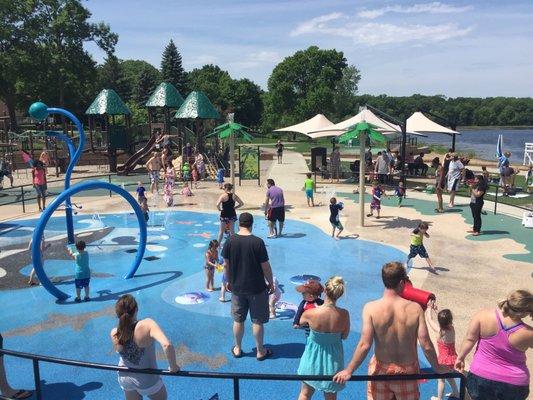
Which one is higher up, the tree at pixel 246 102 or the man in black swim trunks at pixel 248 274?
the tree at pixel 246 102

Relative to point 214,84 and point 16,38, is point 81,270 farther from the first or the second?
point 214,84

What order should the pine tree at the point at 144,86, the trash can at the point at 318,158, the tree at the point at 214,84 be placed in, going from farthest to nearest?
the tree at the point at 214,84 → the pine tree at the point at 144,86 → the trash can at the point at 318,158

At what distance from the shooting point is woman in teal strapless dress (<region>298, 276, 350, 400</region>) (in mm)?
4812

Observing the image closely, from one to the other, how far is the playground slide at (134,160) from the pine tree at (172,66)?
3915cm

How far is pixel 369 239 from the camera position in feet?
45.0

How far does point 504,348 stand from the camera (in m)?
4.18

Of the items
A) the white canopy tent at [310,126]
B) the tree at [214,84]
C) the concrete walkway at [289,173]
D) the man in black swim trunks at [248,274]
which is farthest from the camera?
the tree at [214,84]

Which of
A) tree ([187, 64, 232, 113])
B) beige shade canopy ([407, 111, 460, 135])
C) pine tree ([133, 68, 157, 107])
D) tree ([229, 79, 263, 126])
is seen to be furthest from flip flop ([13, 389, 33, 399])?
tree ([229, 79, 263, 126])

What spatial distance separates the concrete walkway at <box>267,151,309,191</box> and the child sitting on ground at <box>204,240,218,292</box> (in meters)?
13.8

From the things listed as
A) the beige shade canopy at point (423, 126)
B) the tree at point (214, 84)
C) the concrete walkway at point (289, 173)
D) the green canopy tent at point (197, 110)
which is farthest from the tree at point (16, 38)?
the tree at point (214, 84)

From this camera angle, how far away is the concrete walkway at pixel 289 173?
24.5 meters

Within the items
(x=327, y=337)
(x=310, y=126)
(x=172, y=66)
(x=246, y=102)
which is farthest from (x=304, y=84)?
(x=327, y=337)

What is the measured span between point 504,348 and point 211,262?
239 inches

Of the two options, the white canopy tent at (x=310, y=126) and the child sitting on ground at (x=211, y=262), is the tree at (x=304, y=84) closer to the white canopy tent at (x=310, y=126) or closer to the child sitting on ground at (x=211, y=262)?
the white canopy tent at (x=310, y=126)
